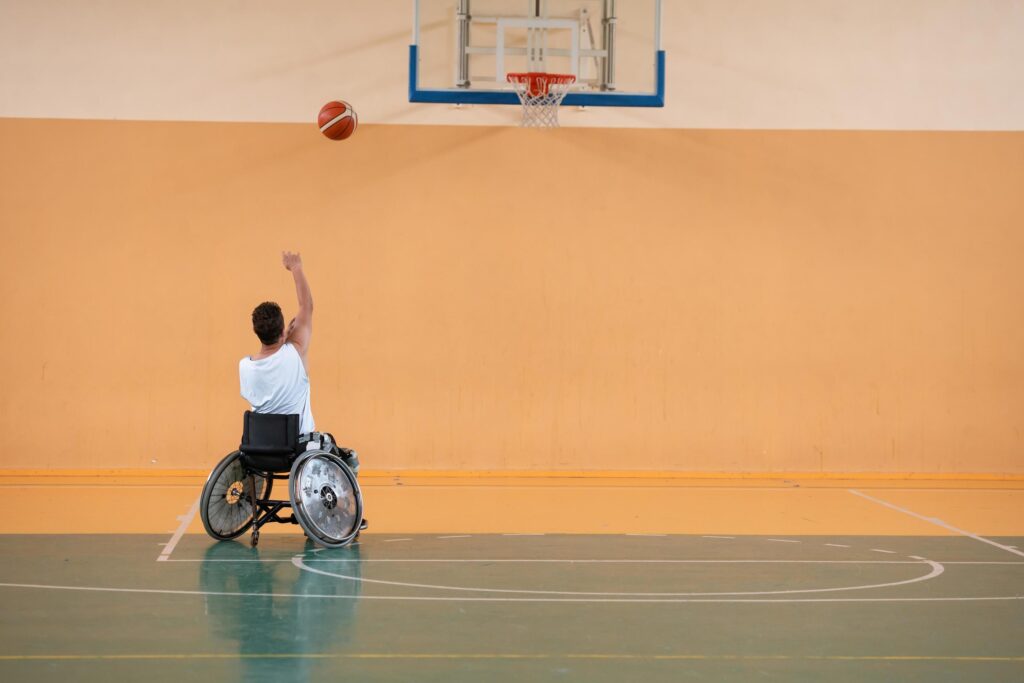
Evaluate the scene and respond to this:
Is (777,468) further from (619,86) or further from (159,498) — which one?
(159,498)

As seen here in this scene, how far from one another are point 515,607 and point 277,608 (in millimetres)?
1042

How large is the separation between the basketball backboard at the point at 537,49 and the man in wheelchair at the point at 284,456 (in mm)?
3054

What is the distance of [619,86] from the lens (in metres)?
9.82

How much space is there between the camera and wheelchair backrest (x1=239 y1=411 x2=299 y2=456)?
6398mm

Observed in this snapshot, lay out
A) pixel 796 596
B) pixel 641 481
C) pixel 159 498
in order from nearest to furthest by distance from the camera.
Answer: pixel 796 596 < pixel 159 498 < pixel 641 481

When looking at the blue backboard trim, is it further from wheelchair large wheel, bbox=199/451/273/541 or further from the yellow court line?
the yellow court line

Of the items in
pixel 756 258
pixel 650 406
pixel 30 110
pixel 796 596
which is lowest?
pixel 796 596

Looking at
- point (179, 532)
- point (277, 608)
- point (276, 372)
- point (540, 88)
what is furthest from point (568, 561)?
point (540, 88)

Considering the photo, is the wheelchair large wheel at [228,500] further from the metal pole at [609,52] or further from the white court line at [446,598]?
the metal pole at [609,52]

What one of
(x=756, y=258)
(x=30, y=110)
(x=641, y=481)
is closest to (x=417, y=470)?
(x=641, y=481)

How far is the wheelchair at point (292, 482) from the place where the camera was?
20.7 feet

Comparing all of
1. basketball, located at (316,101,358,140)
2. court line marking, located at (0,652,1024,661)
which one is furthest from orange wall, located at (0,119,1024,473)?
court line marking, located at (0,652,1024,661)

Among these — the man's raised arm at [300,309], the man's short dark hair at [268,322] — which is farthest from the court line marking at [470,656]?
the man's raised arm at [300,309]

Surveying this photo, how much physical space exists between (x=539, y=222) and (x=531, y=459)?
2005 millimetres
